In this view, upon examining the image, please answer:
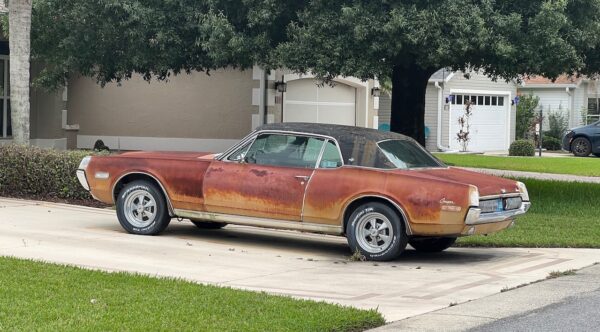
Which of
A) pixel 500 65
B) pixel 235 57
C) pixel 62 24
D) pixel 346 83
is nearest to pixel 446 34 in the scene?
pixel 500 65

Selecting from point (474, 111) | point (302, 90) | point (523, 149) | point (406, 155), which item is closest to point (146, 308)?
point (406, 155)

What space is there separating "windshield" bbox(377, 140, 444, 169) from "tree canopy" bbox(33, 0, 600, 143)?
265cm

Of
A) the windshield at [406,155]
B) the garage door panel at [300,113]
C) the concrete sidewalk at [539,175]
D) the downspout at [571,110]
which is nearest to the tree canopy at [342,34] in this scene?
the windshield at [406,155]

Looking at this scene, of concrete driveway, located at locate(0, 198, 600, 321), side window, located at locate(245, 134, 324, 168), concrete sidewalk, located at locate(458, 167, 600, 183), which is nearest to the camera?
concrete driveway, located at locate(0, 198, 600, 321)

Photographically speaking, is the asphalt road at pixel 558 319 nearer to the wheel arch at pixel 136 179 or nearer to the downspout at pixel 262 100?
the wheel arch at pixel 136 179

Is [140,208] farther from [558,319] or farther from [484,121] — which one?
[484,121]

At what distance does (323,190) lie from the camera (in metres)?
10.8

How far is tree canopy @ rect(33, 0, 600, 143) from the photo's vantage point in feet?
46.5

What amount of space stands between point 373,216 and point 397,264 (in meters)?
0.59

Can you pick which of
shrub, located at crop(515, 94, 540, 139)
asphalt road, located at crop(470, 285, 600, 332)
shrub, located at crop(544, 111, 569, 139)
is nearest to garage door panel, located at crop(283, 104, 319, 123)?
shrub, located at crop(515, 94, 540, 139)

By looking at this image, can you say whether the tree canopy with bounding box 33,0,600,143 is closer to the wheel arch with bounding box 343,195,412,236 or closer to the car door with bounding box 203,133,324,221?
the car door with bounding box 203,133,324,221

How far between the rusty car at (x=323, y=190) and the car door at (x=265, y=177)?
0.01 metres

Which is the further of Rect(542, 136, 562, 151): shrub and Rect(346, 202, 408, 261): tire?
Rect(542, 136, 562, 151): shrub

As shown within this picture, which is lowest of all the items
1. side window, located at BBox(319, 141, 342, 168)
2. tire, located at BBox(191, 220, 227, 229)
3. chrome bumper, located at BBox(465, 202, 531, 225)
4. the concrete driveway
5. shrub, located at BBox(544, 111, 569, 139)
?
the concrete driveway
